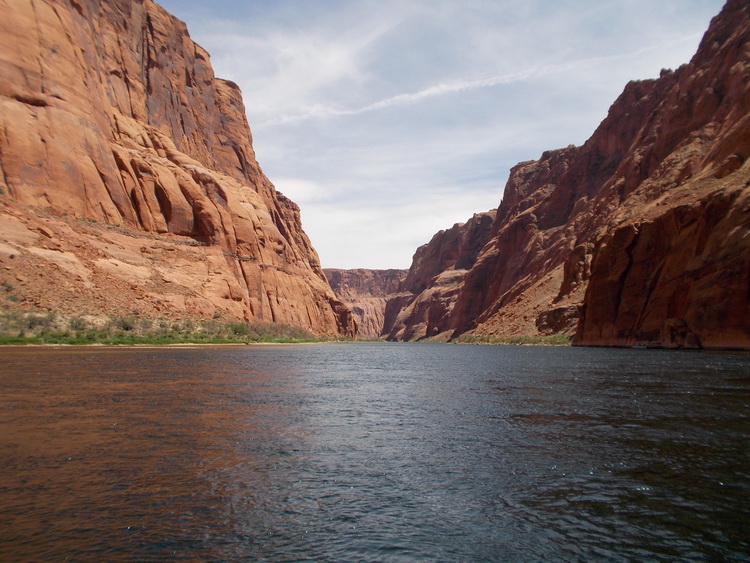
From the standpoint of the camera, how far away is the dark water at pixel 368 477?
22.0 ft

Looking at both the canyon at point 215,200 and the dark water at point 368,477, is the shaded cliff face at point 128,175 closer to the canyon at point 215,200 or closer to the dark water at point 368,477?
the canyon at point 215,200

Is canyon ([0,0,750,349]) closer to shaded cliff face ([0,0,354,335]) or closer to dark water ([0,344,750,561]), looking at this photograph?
shaded cliff face ([0,0,354,335])

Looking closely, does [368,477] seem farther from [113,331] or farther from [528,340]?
[528,340]

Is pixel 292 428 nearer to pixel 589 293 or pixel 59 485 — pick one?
pixel 59 485

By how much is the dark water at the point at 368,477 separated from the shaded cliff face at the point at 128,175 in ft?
121

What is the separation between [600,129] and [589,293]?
74218 millimetres

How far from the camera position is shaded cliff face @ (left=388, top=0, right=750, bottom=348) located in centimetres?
4844

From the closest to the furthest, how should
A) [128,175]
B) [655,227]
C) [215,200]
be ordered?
[655,227], [128,175], [215,200]

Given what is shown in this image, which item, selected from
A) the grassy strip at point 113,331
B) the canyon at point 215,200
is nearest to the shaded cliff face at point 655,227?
the canyon at point 215,200

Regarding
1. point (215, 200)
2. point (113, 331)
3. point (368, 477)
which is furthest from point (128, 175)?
point (368, 477)

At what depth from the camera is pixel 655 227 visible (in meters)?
60.7

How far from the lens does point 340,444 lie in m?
12.1

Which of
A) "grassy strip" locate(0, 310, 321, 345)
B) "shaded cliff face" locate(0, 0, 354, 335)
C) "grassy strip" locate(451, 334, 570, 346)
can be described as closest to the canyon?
"shaded cliff face" locate(0, 0, 354, 335)

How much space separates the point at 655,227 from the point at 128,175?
65.2 m
